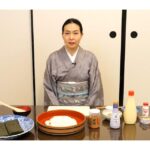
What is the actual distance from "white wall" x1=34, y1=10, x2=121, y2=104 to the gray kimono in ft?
1.02

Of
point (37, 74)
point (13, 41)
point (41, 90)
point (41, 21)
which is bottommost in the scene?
point (41, 90)

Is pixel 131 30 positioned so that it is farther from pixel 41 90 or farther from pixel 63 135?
pixel 63 135

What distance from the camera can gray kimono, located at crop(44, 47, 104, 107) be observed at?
1.79 m

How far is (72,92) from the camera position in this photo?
179 cm

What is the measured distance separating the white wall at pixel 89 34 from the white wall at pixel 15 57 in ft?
0.28

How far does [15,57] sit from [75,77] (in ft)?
2.08

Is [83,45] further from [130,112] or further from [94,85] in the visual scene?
[130,112]

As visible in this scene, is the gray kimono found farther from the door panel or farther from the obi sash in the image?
the door panel

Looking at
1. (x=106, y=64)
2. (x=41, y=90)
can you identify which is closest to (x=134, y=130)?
(x=106, y=64)

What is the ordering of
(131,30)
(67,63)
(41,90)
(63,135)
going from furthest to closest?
(41,90)
(131,30)
(67,63)
(63,135)

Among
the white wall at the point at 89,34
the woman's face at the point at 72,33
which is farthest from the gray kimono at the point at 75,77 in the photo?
the white wall at the point at 89,34

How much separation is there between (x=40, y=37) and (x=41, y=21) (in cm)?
13

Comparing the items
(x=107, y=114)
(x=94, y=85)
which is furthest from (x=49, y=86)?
(x=107, y=114)

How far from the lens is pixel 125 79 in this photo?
2.23m
